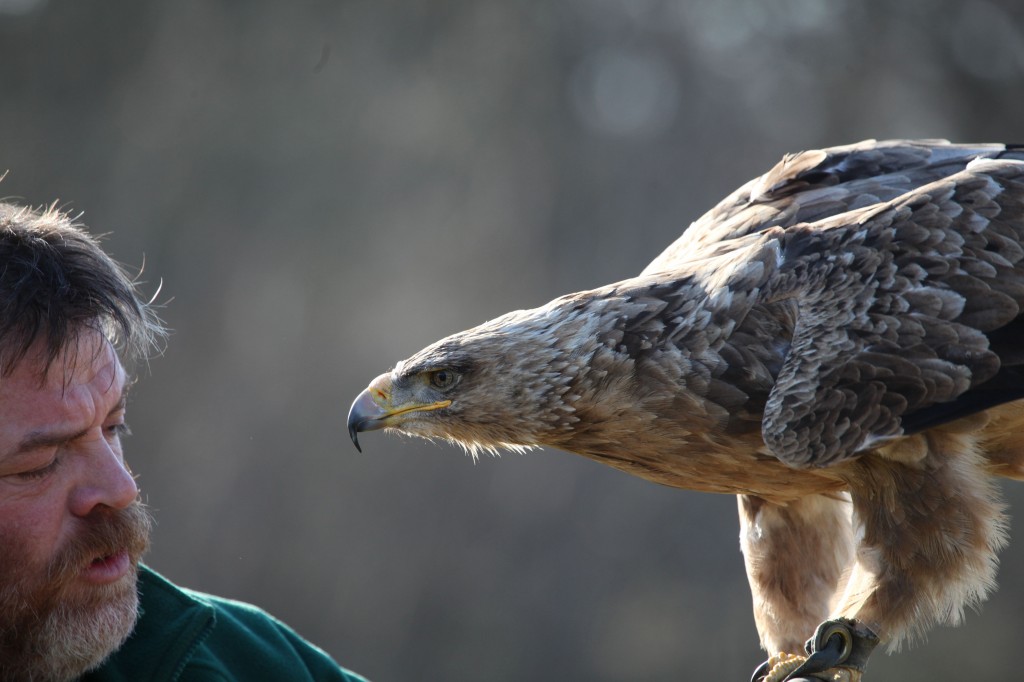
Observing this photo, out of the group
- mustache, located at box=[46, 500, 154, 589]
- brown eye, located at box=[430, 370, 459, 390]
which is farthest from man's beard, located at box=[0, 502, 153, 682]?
brown eye, located at box=[430, 370, 459, 390]

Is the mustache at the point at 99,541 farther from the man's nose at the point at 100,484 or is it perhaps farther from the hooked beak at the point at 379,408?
the hooked beak at the point at 379,408

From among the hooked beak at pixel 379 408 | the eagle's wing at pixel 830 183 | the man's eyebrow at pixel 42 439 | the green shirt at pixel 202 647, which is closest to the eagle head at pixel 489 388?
the hooked beak at pixel 379 408

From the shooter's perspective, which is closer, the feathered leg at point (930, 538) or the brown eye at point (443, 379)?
the feathered leg at point (930, 538)

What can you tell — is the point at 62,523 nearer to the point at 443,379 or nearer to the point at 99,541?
the point at 99,541

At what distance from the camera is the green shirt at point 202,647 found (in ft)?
8.66

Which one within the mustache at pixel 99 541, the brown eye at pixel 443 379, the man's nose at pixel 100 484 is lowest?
the mustache at pixel 99 541

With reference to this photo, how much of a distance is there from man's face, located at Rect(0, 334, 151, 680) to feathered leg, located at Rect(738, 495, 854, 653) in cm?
189

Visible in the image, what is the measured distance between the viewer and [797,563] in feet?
10.5

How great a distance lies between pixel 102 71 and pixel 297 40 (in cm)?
Answer: 223

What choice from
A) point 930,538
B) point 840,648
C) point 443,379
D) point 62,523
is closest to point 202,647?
point 62,523

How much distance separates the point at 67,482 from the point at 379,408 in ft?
3.20

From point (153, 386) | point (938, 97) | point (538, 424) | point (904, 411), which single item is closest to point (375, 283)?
point (153, 386)

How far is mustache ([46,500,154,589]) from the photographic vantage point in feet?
7.97

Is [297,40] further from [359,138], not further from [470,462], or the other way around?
[470,462]
